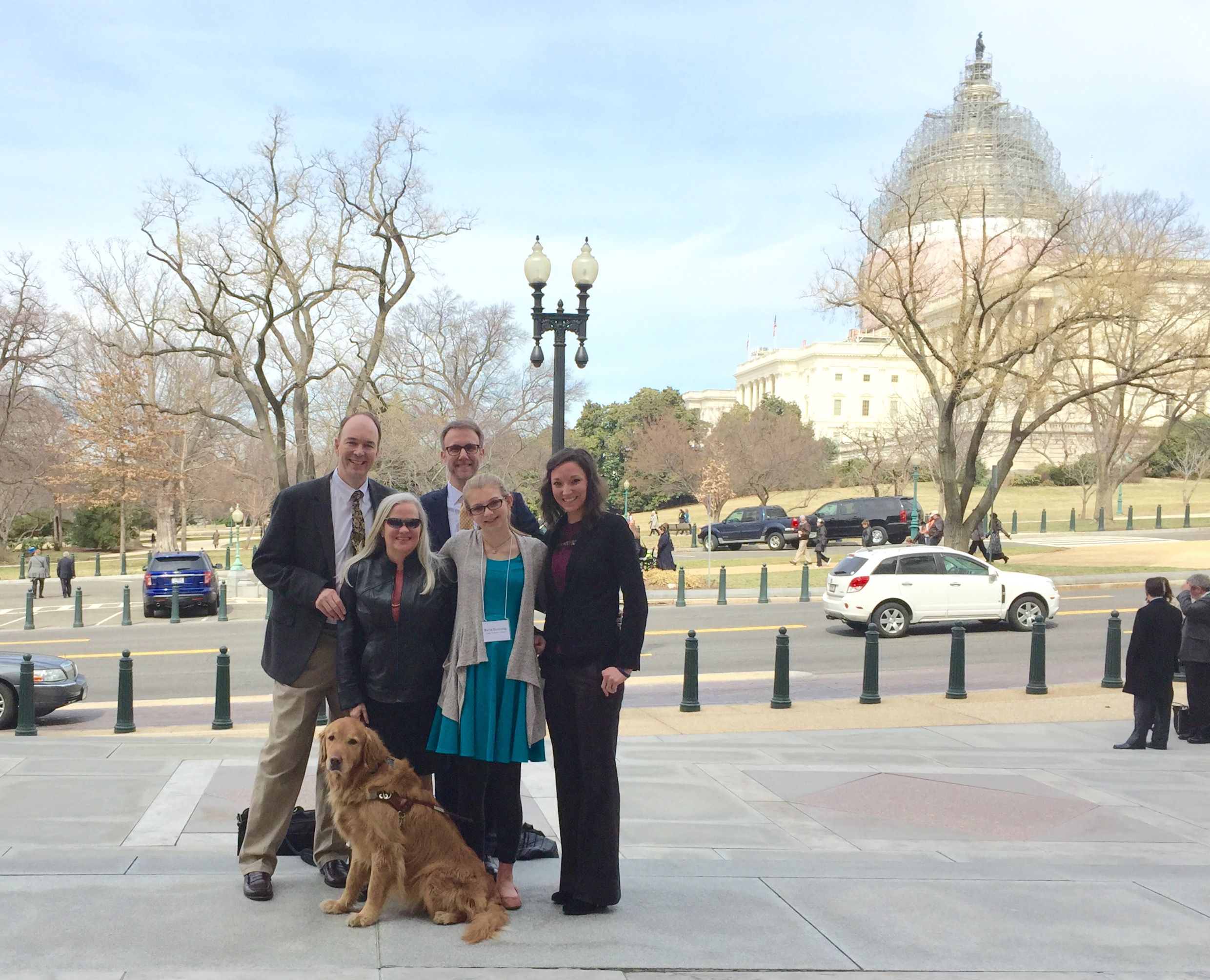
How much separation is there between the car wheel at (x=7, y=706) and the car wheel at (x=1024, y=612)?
15.1m

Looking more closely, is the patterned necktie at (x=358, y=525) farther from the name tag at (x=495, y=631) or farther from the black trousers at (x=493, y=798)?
the black trousers at (x=493, y=798)

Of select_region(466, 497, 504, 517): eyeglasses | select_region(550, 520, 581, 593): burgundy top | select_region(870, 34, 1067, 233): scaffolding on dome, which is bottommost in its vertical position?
select_region(550, 520, 581, 593): burgundy top

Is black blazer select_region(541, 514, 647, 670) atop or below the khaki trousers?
atop

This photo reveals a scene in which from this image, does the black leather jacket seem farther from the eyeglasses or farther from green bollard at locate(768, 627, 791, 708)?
green bollard at locate(768, 627, 791, 708)

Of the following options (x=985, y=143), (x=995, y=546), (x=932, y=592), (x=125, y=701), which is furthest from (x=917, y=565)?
(x=985, y=143)

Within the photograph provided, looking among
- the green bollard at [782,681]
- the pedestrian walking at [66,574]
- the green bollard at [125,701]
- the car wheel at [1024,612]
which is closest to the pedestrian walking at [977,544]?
the car wheel at [1024,612]

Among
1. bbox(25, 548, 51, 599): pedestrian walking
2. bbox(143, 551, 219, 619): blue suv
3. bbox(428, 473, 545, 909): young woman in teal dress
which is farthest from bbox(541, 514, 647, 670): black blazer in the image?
bbox(25, 548, 51, 599): pedestrian walking

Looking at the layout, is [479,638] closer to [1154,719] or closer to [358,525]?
[358,525]

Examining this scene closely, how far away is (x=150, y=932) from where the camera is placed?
170 inches

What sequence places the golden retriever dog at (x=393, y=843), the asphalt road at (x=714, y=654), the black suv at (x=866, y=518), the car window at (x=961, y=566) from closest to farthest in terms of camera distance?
the golden retriever dog at (x=393, y=843) < the asphalt road at (x=714, y=654) < the car window at (x=961, y=566) < the black suv at (x=866, y=518)

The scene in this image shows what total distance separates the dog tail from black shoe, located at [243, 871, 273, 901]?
35.6 inches

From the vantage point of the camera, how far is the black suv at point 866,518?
45594 millimetres

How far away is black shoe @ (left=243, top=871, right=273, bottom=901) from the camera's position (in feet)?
15.6

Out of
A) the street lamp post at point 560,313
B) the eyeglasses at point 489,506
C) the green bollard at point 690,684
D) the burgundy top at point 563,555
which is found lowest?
the green bollard at point 690,684
